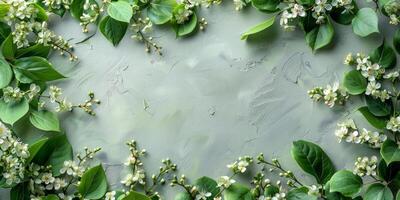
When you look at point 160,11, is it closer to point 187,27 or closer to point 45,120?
point 187,27

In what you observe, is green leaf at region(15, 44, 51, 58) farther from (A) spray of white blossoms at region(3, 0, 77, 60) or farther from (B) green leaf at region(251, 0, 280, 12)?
(B) green leaf at region(251, 0, 280, 12)

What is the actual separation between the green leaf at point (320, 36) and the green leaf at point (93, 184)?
1.88ft

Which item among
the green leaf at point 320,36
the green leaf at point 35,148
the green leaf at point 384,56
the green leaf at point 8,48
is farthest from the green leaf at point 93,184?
the green leaf at point 384,56

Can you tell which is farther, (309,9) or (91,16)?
(91,16)

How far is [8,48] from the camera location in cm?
Answer: 140

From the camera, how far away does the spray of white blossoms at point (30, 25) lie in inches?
56.2

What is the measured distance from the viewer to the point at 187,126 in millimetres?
1363

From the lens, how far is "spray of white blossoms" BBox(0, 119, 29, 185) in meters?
1.32

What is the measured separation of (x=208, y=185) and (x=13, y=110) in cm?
50

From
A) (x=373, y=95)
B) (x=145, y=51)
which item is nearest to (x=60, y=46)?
(x=145, y=51)

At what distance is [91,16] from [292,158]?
624 mm

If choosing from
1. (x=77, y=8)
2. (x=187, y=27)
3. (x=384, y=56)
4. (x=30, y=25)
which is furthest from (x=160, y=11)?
(x=384, y=56)

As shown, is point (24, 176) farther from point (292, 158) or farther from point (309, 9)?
point (309, 9)

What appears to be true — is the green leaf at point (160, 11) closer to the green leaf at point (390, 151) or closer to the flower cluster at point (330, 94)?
the flower cluster at point (330, 94)
